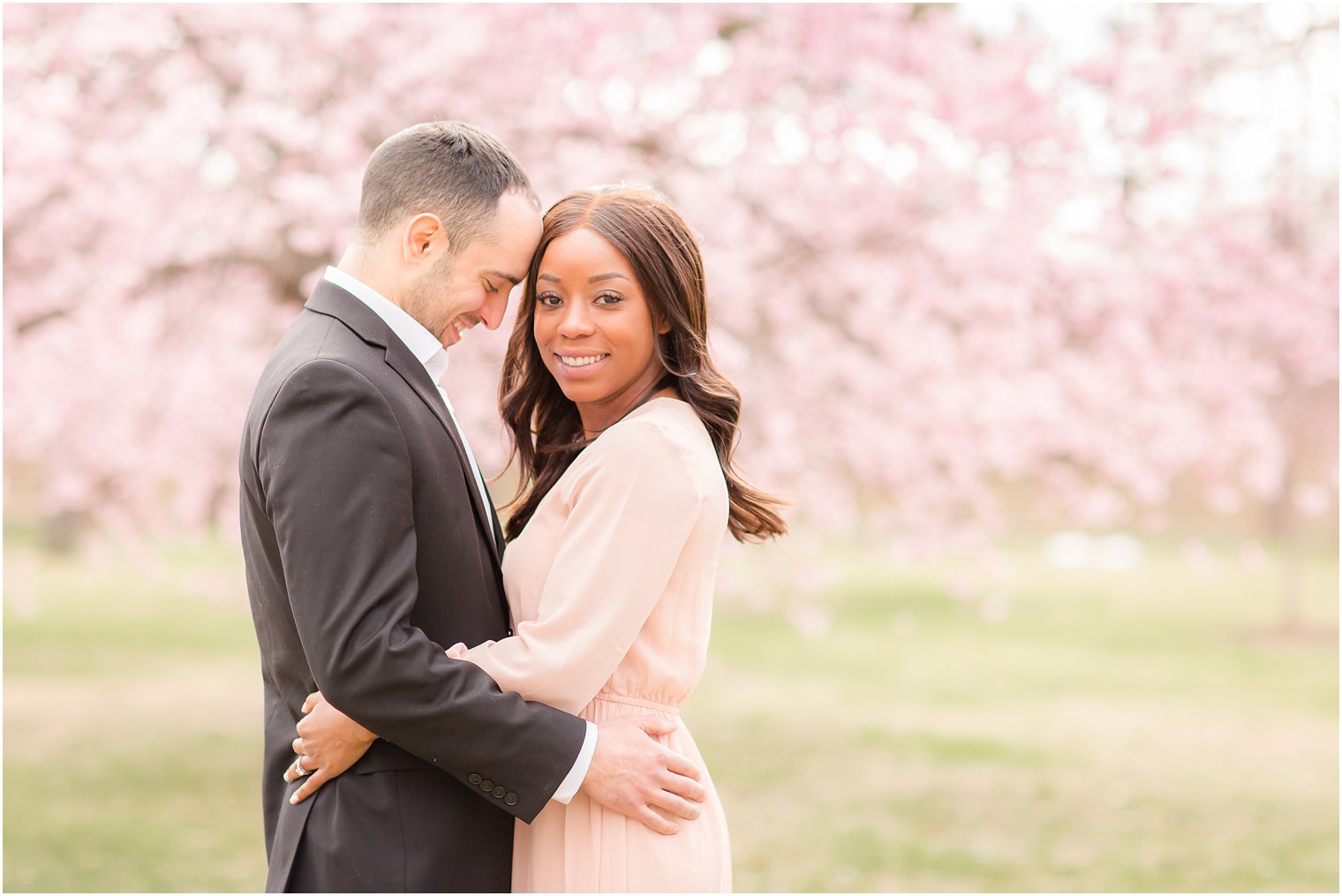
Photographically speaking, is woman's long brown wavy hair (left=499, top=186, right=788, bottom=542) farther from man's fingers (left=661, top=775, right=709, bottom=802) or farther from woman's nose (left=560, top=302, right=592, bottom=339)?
man's fingers (left=661, top=775, right=709, bottom=802)

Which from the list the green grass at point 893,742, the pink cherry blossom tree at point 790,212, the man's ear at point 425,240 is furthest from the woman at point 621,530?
the green grass at point 893,742

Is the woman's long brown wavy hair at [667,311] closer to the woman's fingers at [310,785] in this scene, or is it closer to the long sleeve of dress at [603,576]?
the long sleeve of dress at [603,576]

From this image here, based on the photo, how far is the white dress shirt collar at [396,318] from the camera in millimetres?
2273

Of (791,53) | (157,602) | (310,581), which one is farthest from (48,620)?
(310,581)

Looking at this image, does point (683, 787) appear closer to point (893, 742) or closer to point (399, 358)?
point (399, 358)

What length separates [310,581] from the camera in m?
2.01

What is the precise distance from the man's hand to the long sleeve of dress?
0.34 ft

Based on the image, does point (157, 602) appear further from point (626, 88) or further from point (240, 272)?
point (626, 88)

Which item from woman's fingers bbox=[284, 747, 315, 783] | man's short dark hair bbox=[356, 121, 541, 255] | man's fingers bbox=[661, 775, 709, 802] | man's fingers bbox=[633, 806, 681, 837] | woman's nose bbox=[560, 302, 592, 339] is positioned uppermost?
man's short dark hair bbox=[356, 121, 541, 255]

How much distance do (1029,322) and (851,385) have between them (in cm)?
107

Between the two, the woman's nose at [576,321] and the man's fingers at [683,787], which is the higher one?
the woman's nose at [576,321]

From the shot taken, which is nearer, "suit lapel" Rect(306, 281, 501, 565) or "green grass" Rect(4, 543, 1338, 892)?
"suit lapel" Rect(306, 281, 501, 565)

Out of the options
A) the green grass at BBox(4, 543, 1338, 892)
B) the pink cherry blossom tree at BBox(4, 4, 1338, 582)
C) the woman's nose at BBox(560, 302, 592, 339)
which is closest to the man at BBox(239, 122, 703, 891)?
the woman's nose at BBox(560, 302, 592, 339)

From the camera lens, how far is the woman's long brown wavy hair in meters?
2.40
